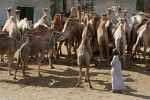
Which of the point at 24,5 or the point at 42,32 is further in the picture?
the point at 24,5

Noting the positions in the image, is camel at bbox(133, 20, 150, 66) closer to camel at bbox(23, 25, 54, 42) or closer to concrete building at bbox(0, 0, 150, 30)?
camel at bbox(23, 25, 54, 42)

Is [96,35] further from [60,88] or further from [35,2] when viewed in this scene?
[35,2]

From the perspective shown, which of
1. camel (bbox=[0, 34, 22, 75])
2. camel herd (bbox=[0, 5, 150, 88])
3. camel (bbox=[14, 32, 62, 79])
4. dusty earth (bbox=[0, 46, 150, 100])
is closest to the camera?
dusty earth (bbox=[0, 46, 150, 100])

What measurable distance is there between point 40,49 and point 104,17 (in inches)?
131

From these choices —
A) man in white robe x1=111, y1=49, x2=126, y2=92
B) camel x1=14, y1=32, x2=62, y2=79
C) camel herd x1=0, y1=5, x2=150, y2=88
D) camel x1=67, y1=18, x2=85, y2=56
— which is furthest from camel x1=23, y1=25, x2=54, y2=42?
man in white robe x1=111, y1=49, x2=126, y2=92

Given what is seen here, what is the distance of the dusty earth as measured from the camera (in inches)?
405

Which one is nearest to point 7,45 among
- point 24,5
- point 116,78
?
point 116,78

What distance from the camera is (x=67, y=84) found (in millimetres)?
11633

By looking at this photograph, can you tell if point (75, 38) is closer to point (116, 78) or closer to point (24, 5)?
point (116, 78)

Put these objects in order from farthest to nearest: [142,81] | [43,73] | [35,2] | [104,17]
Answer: [35,2] < [104,17] < [43,73] < [142,81]

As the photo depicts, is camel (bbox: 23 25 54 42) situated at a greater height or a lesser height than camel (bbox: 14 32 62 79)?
greater

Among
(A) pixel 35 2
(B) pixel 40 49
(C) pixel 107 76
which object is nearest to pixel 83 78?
(C) pixel 107 76

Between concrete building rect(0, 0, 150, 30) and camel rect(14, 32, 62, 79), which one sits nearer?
camel rect(14, 32, 62, 79)

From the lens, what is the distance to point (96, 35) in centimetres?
1492
